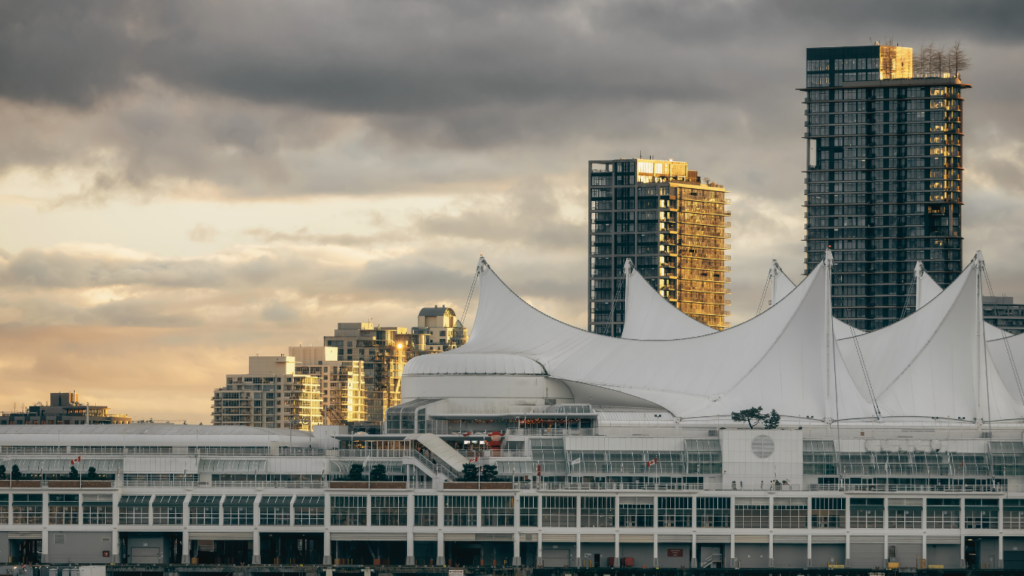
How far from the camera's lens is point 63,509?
405ft

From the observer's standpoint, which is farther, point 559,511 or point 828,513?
point 828,513

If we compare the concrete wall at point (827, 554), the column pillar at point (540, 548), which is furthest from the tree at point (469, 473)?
the concrete wall at point (827, 554)

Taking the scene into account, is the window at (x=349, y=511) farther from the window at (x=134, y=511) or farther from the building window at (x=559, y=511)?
the window at (x=134, y=511)

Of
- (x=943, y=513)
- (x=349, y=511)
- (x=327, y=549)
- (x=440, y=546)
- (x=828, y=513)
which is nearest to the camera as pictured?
(x=440, y=546)

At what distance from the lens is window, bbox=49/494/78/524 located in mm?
123250

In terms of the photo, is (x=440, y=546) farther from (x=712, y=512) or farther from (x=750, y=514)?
(x=750, y=514)

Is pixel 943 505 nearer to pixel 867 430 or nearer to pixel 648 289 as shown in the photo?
pixel 867 430

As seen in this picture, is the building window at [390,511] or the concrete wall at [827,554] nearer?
the building window at [390,511]

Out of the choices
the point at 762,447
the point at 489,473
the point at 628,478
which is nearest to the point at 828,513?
the point at 762,447

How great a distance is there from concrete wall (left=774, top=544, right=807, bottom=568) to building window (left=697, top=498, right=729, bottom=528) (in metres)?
3.96

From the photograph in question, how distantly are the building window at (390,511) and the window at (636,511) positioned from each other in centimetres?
1428

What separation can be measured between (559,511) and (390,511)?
1121 centimetres

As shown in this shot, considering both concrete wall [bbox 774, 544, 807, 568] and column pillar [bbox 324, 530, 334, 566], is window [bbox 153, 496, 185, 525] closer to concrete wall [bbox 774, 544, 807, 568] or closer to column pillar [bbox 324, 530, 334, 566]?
column pillar [bbox 324, 530, 334, 566]

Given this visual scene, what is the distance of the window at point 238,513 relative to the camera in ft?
403
